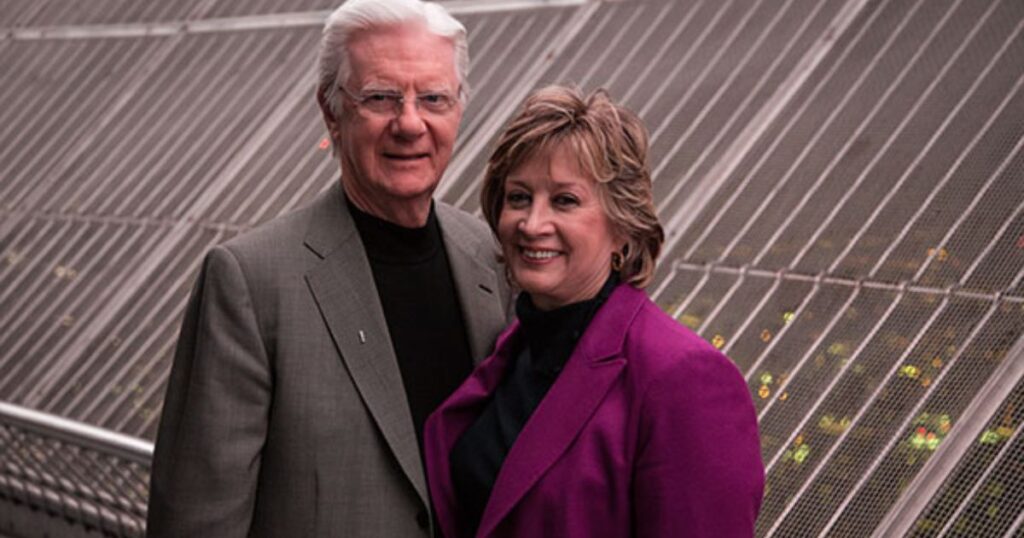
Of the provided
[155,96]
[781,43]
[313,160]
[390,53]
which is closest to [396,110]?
[390,53]

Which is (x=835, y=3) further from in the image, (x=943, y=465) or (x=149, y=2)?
(x=149, y=2)

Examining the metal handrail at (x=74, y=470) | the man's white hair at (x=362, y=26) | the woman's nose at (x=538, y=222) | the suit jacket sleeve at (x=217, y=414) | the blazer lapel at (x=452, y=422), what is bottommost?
the metal handrail at (x=74, y=470)

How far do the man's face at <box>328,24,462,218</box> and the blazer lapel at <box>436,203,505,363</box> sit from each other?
0.97 feet

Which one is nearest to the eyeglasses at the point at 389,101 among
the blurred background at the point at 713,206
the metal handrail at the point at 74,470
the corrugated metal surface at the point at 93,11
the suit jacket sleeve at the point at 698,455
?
the suit jacket sleeve at the point at 698,455

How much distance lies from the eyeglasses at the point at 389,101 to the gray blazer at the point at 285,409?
0.34 m

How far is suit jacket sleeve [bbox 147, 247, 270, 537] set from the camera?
325 centimetres

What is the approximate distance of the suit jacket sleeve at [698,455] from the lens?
2883mm

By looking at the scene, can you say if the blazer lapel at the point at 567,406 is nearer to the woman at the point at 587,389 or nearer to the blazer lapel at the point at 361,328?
the woman at the point at 587,389

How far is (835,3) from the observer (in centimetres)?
625

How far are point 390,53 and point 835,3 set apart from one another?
340cm

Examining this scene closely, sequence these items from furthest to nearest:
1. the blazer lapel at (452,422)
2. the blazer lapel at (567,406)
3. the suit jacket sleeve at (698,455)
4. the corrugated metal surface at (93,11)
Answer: the corrugated metal surface at (93,11), the blazer lapel at (452,422), the blazer lapel at (567,406), the suit jacket sleeve at (698,455)

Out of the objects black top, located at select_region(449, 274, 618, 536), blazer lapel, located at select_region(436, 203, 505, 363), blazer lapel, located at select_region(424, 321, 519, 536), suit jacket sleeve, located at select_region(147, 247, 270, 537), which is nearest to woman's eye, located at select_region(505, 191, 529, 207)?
black top, located at select_region(449, 274, 618, 536)

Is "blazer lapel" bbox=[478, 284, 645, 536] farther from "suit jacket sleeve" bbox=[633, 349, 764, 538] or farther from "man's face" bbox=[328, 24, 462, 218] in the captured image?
"man's face" bbox=[328, 24, 462, 218]

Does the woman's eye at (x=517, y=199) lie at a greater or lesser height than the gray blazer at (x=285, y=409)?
greater
